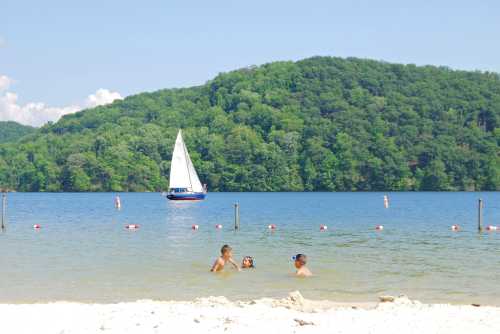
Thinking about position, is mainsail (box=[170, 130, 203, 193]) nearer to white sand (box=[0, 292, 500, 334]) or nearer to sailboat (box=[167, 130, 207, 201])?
sailboat (box=[167, 130, 207, 201])

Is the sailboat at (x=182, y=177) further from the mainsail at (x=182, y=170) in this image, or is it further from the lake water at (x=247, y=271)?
the lake water at (x=247, y=271)

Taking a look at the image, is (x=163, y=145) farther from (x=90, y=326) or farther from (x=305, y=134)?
(x=90, y=326)

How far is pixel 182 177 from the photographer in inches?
3814

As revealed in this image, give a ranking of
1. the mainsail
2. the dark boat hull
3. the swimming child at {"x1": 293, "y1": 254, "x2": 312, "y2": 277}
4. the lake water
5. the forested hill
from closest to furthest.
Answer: the lake water
the swimming child at {"x1": 293, "y1": 254, "x2": 312, "y2": 277}
the mainsail
the dark boat hull
the forested hill

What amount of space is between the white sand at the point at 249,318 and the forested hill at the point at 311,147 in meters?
148

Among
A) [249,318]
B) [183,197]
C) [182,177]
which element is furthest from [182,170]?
[249,318]

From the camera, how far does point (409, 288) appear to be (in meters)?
22.2

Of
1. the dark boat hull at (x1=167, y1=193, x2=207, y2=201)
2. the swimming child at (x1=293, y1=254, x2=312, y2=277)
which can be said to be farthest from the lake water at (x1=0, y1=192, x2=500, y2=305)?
the dark boat hull at (x1=167, y1=193, x2=207, y2=201)

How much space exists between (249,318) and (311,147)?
505ft

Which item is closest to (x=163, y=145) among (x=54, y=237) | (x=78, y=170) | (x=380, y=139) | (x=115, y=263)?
(x=78, y=170)

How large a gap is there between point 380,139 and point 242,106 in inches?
1690

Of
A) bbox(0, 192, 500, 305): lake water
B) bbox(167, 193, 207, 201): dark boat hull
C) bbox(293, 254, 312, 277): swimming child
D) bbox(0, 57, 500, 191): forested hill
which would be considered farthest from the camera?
bbox(0, 57, 500, 191): forested hill

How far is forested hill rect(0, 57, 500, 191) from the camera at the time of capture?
533 ft

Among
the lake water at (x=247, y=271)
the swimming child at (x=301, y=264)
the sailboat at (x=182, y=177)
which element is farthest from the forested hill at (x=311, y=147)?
the swimming child at (x=301, y=264)
